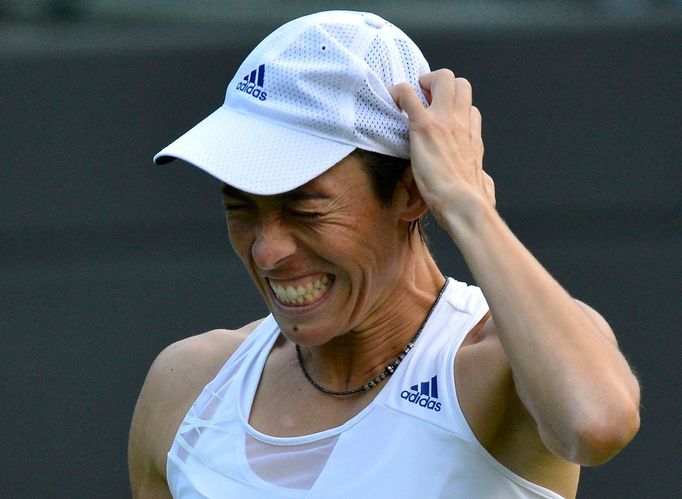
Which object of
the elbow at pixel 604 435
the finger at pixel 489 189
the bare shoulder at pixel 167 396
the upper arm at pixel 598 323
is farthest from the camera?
→ the bare shoulder at pixel 167 396

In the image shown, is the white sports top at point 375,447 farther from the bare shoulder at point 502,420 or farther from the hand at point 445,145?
the hand at point 445,145

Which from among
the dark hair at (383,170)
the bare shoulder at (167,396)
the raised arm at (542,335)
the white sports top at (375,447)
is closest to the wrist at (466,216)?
the raised arm at (542,335)

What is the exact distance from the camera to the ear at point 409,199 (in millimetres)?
1862

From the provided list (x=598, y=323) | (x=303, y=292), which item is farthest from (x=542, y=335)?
(x=303, y=292)

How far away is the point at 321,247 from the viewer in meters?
1.79

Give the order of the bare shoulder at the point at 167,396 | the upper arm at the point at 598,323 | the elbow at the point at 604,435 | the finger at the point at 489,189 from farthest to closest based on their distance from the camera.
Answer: the bare shoulder at the point at 167,396, the finger at the point at 489,189, the upper arm at the point at 598,323, the elbow at the point at 604,435

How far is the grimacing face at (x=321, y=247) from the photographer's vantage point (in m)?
1.78

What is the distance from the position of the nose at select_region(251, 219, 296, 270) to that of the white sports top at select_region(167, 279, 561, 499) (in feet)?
0.86

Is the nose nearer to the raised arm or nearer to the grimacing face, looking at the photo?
the grimacing face

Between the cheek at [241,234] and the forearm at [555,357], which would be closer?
the forearm at [555,357]

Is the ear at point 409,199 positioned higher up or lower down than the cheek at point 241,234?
higher up

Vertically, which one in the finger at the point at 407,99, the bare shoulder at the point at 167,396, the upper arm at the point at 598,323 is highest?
the finger at the point at 407,99

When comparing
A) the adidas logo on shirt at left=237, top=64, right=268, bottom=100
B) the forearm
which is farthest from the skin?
the adidas logo on shirt at left=237, top=64, right=268, bottom=100

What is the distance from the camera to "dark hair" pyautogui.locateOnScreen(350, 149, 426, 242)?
1802 mm
